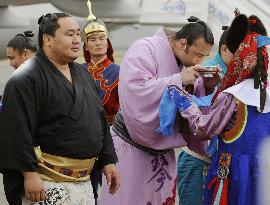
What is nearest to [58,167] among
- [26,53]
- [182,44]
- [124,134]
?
[124,134]

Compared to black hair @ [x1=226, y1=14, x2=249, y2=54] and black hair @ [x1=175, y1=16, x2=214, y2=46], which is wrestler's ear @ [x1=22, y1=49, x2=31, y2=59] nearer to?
black hair @ [x1=175, y1=16, x2=214, y2=46]

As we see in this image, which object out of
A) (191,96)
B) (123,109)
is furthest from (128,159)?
(191,96)

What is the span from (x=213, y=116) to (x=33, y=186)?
957mm

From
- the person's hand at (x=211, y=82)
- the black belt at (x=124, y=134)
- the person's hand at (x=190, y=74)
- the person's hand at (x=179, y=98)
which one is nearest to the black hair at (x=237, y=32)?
the person's hand at (x=211, y=82)

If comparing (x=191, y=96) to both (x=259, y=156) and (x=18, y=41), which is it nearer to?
(x=259, y=156)

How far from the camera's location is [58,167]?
2.39m

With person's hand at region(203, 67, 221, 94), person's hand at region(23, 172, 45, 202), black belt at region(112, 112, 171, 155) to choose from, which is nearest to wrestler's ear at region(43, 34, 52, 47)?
person's hand at region(23, 172, 45, 202)

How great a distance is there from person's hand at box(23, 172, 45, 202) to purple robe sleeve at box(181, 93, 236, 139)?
87 cm

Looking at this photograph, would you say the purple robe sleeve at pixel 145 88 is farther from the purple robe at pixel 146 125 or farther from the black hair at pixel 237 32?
the black hair at pixel 237 32

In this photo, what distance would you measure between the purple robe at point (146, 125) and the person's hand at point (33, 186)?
801mm

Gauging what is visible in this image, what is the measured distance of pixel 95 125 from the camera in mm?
2484

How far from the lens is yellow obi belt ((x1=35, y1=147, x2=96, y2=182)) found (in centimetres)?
237

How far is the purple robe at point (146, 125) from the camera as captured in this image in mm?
2953

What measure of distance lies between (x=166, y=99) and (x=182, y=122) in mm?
213
